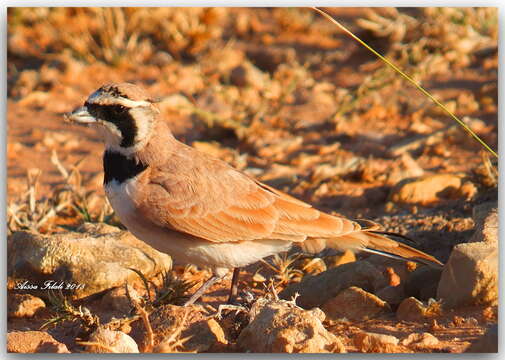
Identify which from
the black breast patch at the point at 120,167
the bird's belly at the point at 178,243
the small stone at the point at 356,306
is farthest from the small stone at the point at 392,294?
the black breast patch at the point at 120,167

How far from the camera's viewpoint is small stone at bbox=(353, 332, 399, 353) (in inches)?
185

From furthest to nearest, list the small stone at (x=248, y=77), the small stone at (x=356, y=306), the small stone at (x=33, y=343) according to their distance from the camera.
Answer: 1. the small stone at (x=248, y=77)
2. the small stone at (x=356, y=306)
3. the small stone at (x=33, y=343)

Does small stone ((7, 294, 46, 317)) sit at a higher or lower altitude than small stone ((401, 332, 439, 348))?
lower

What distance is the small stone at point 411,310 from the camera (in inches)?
197

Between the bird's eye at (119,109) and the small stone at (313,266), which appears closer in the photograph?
the bird's eye at (119,109)

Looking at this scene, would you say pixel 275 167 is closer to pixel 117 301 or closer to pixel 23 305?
pixel 117 301

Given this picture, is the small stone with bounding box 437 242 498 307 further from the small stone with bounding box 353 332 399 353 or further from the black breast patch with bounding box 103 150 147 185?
the black breast patch with bounding box 103 150 147 185

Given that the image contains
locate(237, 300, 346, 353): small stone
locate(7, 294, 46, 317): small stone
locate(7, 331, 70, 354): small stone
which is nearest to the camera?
locate(237, 300, 346, 353): small stone

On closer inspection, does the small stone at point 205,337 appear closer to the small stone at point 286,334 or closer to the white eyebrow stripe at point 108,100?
the small stone at point 286,334

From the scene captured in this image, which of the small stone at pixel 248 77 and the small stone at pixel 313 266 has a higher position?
the small stone at pixel 248 77

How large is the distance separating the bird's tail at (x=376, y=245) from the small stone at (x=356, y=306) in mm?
272

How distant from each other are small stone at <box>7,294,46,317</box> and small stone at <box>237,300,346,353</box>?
4.69ft

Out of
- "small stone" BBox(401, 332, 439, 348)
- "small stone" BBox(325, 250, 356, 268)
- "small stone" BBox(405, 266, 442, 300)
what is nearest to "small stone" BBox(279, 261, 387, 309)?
"small stone" BBox(405, 266, 442, 300)

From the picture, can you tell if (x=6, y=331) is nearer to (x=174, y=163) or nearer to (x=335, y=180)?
(x=174, y=163)
